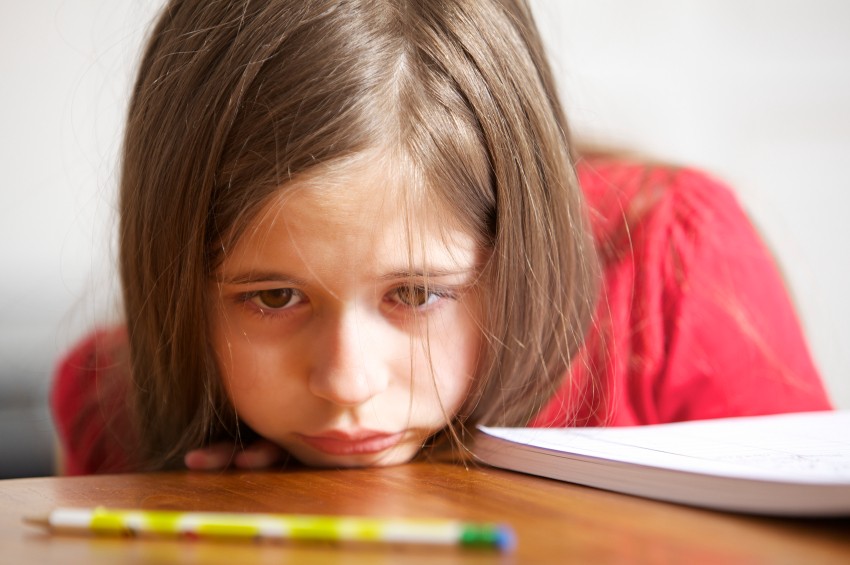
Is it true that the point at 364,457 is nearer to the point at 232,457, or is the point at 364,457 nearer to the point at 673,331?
the point at 232,457

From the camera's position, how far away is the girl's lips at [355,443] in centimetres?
71

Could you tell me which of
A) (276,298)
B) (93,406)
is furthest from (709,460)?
(93,406)

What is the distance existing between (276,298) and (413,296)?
0.11 metres

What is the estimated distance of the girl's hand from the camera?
29.8 inches

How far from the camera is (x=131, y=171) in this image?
0.76 meters

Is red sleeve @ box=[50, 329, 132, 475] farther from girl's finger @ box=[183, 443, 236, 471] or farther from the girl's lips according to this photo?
the girl's lips

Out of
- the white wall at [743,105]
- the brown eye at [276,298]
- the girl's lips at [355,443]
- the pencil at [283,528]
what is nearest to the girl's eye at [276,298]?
the brown eye at [276,298]

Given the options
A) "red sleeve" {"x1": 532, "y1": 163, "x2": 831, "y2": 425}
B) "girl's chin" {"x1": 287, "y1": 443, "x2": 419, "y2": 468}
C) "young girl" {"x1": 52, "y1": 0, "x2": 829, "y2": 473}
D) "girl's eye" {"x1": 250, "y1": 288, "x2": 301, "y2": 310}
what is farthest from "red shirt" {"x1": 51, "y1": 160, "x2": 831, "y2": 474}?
"girl's eye" {"x1": 250, "y1": 288, "x2": 301, "y2": 310}

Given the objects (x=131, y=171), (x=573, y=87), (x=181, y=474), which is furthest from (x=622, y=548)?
(x=573, y=87)

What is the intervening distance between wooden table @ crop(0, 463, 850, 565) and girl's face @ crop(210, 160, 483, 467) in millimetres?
59

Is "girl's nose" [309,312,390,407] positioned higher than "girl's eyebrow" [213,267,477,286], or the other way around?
"girl's eyebrow" [213,267,477,286]

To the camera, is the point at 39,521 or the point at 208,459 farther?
the point at 208,459

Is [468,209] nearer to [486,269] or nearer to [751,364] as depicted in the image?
[486,269]

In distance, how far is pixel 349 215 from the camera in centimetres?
64
